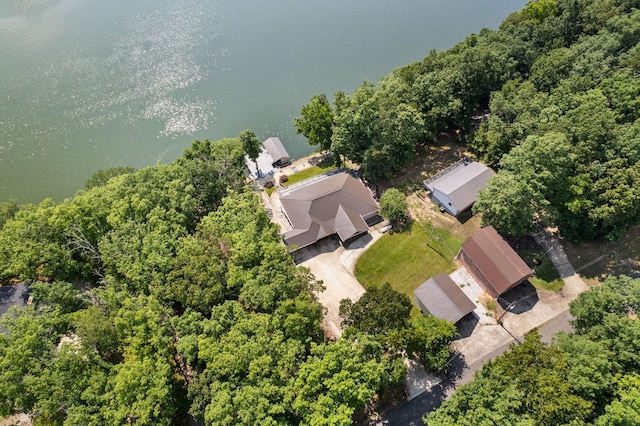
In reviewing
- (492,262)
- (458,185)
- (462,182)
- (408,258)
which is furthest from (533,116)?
(408,258)

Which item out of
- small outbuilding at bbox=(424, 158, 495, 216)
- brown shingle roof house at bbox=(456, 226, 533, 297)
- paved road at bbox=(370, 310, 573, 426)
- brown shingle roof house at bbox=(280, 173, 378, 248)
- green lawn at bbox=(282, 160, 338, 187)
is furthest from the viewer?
green lawn at bbox=(282, 160, 338, 187)

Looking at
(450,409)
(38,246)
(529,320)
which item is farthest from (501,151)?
(38,246)

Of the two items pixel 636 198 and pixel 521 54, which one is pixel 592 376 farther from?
pixel 521 54

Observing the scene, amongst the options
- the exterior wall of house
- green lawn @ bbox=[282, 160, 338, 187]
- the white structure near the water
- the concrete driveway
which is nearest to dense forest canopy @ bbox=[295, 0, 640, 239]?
green lawn @ bbox=[282, 160, 338, 187]

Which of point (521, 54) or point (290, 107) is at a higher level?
point (290, 107)

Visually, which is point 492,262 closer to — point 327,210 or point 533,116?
point 327,210

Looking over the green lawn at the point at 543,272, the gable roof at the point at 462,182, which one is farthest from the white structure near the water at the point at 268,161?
the green lawn at the point at 543,272

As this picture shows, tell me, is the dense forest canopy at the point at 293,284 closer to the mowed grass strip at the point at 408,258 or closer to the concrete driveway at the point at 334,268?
the concrete driveway at the point at 334,268

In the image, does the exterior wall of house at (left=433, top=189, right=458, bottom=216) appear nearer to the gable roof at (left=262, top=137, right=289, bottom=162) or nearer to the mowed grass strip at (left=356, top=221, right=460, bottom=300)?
the mowed grass strip at (left=356, top=221, right=460, bottom=300)
